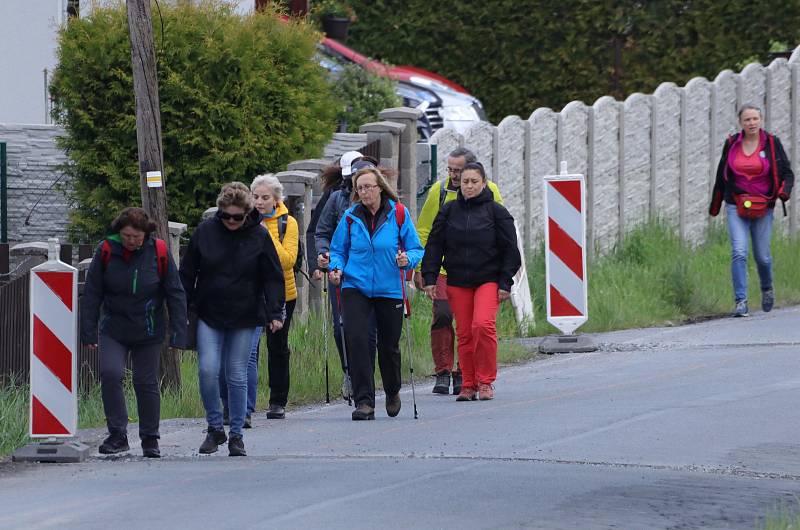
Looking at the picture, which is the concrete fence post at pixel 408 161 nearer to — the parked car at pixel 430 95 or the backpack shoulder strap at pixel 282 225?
the parked car at pixel 430 95

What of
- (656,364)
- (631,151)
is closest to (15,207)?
(631,151)

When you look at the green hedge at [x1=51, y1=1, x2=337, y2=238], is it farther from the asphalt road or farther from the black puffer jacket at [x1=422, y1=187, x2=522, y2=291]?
the black puffer jacket at [x1=422, y1=187, x2=522, y2=291]

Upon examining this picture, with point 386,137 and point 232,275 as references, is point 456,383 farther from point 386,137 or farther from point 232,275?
point 386,137

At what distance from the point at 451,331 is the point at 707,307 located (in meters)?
5.22

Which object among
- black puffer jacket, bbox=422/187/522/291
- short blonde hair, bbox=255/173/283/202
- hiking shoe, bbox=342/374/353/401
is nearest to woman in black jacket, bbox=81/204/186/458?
short blonde hair, bbox=255/173/283/202

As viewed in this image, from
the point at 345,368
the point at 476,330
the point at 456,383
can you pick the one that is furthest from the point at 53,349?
the point at 456,383

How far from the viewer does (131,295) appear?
1048 cm

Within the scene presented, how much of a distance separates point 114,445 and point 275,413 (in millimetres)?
1752

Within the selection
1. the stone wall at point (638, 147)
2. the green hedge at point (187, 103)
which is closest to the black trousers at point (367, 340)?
the green hedge at point (187, 103)

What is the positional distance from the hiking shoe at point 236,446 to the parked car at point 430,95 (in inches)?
504

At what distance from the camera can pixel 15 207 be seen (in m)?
19.1

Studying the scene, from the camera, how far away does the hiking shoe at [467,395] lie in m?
12.5

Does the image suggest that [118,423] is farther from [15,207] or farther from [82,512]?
[15,207]

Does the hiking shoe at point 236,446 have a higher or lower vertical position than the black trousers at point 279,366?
lower
